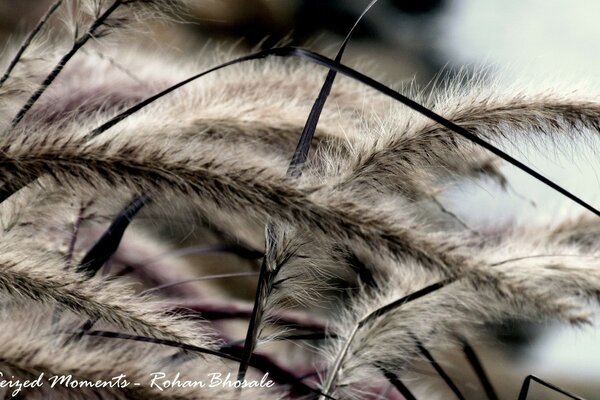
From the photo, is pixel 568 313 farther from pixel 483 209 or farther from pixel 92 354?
pixel 483 209

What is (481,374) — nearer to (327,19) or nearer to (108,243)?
(108,243)

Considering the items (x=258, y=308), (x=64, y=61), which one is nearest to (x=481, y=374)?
(x=258, y=308)

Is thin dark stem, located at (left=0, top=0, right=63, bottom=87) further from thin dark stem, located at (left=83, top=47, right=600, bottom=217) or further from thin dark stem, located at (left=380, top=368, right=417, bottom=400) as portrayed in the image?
thin dark stem, located at (left=380, top=368, right=417, bottom=400)

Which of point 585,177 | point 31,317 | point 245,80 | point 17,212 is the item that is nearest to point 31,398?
point 31,317

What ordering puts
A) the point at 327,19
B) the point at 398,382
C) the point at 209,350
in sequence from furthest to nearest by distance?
the point at 327,19 < the point at 398,382 < the point at 209,350

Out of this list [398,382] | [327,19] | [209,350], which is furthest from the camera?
[327,19]

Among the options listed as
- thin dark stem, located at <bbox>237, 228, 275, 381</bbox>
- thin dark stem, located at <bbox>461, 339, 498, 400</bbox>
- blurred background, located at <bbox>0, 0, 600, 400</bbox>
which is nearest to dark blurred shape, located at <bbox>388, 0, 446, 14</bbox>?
blurred background, located at <bbox>0, 0, 600, 400</bbox>

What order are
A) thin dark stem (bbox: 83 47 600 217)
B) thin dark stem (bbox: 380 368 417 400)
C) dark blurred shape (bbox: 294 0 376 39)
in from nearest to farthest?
1. thin dark stem (bbox: 83 47 600 217)
2. thin dark stem (bbox: 380 368 417 400)
3. dark blurred shape (bbox: 294 0 376 39)

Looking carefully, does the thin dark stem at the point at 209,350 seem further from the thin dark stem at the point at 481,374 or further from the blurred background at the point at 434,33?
the blurred background at the point at 434,33
